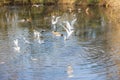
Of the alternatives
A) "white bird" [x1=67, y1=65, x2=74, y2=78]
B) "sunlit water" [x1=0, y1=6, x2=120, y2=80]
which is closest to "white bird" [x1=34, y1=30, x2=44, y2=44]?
"sunlit water" [x1=0, y1=6, x2=120, y2=80]

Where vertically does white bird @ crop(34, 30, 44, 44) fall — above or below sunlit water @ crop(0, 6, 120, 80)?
below

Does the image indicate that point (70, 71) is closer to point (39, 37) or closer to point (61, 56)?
point (61, 56)

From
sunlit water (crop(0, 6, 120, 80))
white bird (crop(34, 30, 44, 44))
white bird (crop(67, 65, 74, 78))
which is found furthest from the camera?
white bird (crop(34, 30, 44, 44))

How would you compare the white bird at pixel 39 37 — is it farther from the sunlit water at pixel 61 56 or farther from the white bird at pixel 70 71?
the white bird at pixel 70 71

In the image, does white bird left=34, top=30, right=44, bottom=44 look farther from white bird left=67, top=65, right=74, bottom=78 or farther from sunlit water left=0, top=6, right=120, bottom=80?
white bird left=67, top=65, right=74, bottom=78

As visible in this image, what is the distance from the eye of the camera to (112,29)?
2641cm

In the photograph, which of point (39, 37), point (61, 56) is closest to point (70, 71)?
point (61, 56)

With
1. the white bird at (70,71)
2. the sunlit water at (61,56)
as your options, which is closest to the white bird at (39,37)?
the sunlit water at (61,56)

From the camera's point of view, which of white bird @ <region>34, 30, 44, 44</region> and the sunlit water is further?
white bird @ <region>34, 30, 44, 44</region>

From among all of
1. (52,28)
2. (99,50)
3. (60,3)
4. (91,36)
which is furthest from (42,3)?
(99,50)

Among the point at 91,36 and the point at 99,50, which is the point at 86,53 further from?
the point at 91,36

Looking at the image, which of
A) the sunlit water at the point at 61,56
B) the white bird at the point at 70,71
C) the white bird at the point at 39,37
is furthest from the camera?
the white bird at the point at 39,37

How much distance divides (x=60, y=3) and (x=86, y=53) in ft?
133

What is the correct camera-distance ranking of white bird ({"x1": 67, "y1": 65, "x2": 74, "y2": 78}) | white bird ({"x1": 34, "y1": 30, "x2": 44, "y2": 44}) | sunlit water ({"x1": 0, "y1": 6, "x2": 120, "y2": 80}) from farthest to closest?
white bird ({"x1": 34, "y1": 30, "x2": 44, "y2": 44}) → sunlit water ({"x1": 0, "y1": 6, "x2": 120, "y2": 80}) → white bird ({"x1": 67, "y1": 65, "x2": 74, "y2": 78})
